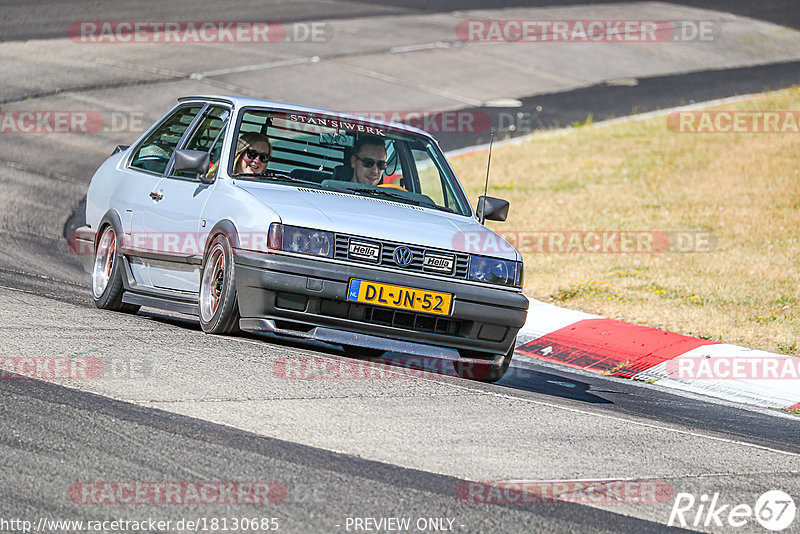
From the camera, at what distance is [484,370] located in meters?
7.30

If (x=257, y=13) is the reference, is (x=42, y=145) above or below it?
below

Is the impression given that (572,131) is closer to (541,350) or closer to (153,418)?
(541,350)

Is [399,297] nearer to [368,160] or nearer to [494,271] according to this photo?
[494,271]

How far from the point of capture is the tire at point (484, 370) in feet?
23.4

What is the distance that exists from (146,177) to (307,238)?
2.17 metres

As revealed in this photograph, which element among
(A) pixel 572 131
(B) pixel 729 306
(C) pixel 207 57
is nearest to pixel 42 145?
(C) pixel 207 57

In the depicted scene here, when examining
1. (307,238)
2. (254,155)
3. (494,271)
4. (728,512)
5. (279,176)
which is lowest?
(728,512)

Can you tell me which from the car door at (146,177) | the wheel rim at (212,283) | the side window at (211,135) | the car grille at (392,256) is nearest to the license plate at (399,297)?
the car grille at (392,256)

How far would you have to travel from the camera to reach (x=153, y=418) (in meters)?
4.88

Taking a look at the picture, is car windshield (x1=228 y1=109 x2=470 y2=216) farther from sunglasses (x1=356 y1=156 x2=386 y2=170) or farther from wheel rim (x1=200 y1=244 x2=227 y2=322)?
wheel rim (x1=200 y1=244 x2=227 y2=322)

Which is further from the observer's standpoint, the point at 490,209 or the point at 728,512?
the point at 490,209

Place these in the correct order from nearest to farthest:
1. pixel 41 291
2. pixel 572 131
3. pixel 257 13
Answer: pixel 41 291 → pixel 572 131 → pixel 257 13

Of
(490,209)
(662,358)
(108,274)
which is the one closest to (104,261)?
(108,274)

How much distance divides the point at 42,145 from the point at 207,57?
6793 millimetres
